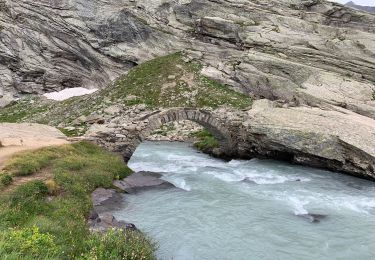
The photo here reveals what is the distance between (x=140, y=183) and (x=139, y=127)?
561cm

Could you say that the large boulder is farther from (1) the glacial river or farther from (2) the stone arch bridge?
(2) the stone arch bridge

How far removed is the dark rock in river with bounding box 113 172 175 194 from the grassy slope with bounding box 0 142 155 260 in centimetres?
65

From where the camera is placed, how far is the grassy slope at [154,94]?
44.6m

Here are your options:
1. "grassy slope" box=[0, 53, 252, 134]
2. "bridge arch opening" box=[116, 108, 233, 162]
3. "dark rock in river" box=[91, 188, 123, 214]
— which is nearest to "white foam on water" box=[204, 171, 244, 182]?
"bridge arch opening" box=[116, 108, 233, 162]

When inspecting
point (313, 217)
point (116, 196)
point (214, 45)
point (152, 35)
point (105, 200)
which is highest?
point (214, 45)

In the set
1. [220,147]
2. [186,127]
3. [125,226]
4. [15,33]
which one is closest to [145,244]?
[125,226]

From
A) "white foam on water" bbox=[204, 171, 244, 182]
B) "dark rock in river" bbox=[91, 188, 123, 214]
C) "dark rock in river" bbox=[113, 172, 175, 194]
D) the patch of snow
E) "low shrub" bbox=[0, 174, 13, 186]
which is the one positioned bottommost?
the patch of snow

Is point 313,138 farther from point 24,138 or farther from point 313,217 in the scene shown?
point 24,138

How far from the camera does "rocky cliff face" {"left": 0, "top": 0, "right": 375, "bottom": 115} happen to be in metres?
60.1

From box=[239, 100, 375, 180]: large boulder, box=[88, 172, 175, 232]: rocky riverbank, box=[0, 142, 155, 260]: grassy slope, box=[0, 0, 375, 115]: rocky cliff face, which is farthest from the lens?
box=[0, 0, 375, 115]: rocky cliff face

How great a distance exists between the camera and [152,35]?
69312 millimetres

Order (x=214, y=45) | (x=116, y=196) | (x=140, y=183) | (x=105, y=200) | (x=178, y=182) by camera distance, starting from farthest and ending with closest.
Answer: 1. (x=214, y=45)
2. (x=178, y=182)
3. (x=140, y=183)
4. (x=116, y=196)
5. (x=105, y=200)

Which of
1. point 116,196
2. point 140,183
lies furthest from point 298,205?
point 116,196

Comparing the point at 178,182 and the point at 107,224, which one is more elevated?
the point at 107,224
